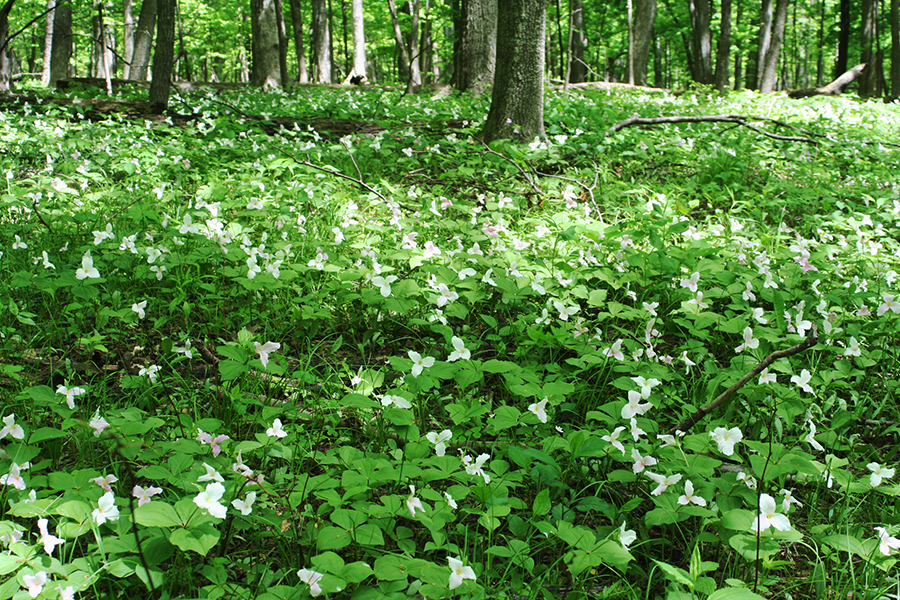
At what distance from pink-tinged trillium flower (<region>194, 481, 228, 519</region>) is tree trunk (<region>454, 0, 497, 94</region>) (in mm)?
8632

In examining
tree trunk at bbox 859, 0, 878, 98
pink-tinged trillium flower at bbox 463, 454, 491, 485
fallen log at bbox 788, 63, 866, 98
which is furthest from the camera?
tree trunk at bbox 859, 0, 878, 98

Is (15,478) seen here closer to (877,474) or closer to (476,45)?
(877,474)

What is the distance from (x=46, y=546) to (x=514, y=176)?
4.20 meters

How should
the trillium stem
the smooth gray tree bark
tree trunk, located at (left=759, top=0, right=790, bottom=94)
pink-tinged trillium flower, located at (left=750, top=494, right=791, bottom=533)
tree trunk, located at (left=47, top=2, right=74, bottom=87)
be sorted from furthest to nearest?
tree trunk, located at (left=47, top=2, right=74, bottom=87) → tree trunk, located at (left=759, top=0, right=790, bottom=94) → the smooth gray tree bark → the trillium stem → pink-tinged trillium flower, located at (left=750, top=494, right=791, bottom=533)

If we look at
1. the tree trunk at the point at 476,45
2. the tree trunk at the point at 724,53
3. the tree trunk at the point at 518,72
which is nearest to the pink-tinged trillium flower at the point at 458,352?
the tree trunk at the point at 518,72

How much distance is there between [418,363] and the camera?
214cm

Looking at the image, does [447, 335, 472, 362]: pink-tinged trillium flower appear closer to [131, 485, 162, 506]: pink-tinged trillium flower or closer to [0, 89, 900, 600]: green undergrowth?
[0, 89, 900, 600]: green undergrowth

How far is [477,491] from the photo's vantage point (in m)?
1.68

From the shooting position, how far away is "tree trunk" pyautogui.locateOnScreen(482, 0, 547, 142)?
512 centimetres

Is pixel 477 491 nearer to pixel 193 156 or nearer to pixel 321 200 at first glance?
pixel 321 200

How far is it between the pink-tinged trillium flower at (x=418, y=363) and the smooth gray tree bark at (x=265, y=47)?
1203 centimetres

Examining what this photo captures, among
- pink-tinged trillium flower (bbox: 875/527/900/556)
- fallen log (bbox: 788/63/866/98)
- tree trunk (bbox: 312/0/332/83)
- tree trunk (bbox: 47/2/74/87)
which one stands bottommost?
pink-tinged trillium flower (bbox: 875/527/900/556)

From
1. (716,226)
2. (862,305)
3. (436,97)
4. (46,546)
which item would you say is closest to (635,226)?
(716,226)

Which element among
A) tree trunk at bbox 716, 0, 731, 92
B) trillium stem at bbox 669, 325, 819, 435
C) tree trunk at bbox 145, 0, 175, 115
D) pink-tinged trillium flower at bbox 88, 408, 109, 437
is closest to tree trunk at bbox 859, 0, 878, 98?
tree trunk at bbox 716, 0, 731, 92
